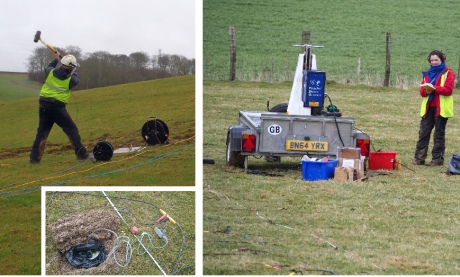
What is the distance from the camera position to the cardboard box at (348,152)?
11.4 m

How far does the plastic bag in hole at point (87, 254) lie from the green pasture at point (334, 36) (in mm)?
15499

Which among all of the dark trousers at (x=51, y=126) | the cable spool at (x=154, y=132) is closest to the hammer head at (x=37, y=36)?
the dark trousers at (x=51, y=126)

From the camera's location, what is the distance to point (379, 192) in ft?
34.5

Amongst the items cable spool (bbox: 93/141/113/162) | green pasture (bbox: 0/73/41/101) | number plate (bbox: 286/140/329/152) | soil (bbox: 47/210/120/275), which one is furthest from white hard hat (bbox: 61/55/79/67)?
soil (bbox: 47/210/120/275)

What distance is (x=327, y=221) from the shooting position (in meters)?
8.87

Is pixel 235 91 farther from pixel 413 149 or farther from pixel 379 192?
pixel 379 192

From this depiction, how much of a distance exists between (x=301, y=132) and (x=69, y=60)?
2.73 metres

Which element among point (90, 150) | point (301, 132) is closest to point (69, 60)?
point (90, 150)

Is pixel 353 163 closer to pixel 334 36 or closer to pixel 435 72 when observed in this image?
pixel 435 72

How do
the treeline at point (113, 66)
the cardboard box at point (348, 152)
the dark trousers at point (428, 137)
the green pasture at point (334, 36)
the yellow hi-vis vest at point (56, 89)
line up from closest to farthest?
the treeline at point (113, 66) < the cardboard box at point (348, 152) < the yellow hi-vis vest at point (56, 89) < the dark trousers at point (428, 137) < the green pasture at point (334, 36)

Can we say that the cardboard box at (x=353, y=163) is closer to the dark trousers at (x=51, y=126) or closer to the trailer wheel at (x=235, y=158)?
the trailer wheel at (x=235, y=158)

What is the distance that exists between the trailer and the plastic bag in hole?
4.88m

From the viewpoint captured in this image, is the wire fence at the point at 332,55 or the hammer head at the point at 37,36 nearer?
the hammer head at the point at 37,36

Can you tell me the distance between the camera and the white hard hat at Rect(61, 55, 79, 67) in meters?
11.2
